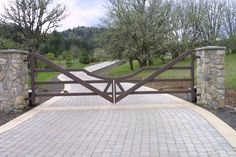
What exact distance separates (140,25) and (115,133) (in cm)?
2622

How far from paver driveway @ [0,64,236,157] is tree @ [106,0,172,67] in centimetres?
2248

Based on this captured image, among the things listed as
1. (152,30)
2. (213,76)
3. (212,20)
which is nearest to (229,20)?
(212,20)

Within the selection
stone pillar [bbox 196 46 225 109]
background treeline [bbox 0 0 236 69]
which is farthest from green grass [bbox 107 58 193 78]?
stone pillar [bbox 196 46 225 109]

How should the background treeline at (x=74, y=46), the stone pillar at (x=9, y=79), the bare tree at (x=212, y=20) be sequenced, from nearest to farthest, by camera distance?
the stone pillar at (x=9, y=79) → the bare tree at (x=212, y=20) → the background treeline at (x=74, y=46)

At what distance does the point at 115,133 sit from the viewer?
744 cm

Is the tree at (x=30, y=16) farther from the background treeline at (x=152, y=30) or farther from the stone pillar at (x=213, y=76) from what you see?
the stone pillar at (x=213, y=76)

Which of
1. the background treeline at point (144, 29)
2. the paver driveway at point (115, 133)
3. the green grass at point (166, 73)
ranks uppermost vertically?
the background treeline at point (144, 29)

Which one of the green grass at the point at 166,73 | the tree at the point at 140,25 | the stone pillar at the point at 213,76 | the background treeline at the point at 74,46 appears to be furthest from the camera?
the background treeline at the point at 74,46

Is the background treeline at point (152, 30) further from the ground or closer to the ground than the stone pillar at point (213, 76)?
further from the ground

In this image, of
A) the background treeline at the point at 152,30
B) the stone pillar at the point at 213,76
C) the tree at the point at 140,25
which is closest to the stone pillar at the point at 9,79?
the stone pillar at the point at 213,76

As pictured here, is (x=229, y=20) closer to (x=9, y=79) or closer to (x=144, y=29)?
(x=144, y=29)

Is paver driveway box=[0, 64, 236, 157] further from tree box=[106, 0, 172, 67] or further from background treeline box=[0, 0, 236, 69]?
tree box=[106, 0, 172, 67]

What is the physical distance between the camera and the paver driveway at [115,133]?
20.0 ft

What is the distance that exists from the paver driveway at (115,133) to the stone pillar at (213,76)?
2.14 feet
